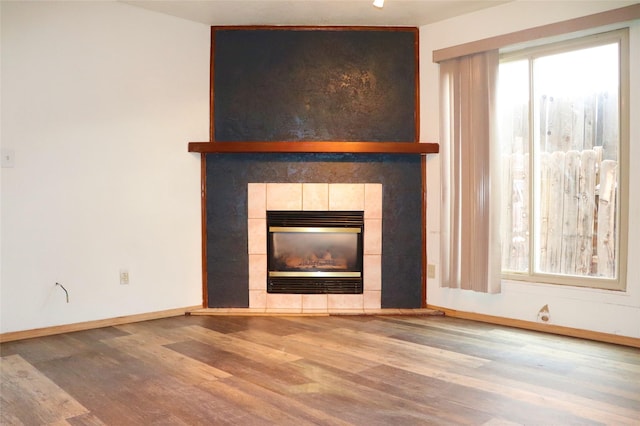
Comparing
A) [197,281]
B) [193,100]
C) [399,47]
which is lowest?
[197,281]

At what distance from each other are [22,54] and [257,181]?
185cm

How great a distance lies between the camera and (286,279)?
416cm

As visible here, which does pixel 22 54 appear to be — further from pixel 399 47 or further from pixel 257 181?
pixel 399 47

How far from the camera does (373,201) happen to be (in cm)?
412

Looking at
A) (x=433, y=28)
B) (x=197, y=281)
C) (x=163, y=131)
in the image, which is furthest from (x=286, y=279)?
(x=433, y=28)

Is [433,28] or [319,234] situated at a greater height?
[433,28]

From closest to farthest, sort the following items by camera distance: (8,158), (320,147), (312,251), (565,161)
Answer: (8,158) < (565,161) < (320,147) < (312,251)

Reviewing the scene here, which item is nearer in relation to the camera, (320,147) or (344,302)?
(320,147)

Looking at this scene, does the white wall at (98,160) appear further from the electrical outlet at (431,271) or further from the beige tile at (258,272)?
the electrical outlet at (431,271)

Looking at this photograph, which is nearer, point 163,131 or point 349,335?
point 349,335

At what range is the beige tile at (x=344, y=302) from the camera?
4.11m

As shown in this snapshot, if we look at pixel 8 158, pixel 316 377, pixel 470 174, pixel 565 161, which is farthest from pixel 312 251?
pixel 8 158

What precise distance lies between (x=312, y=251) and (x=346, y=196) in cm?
55

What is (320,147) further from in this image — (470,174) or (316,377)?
(316,377)
